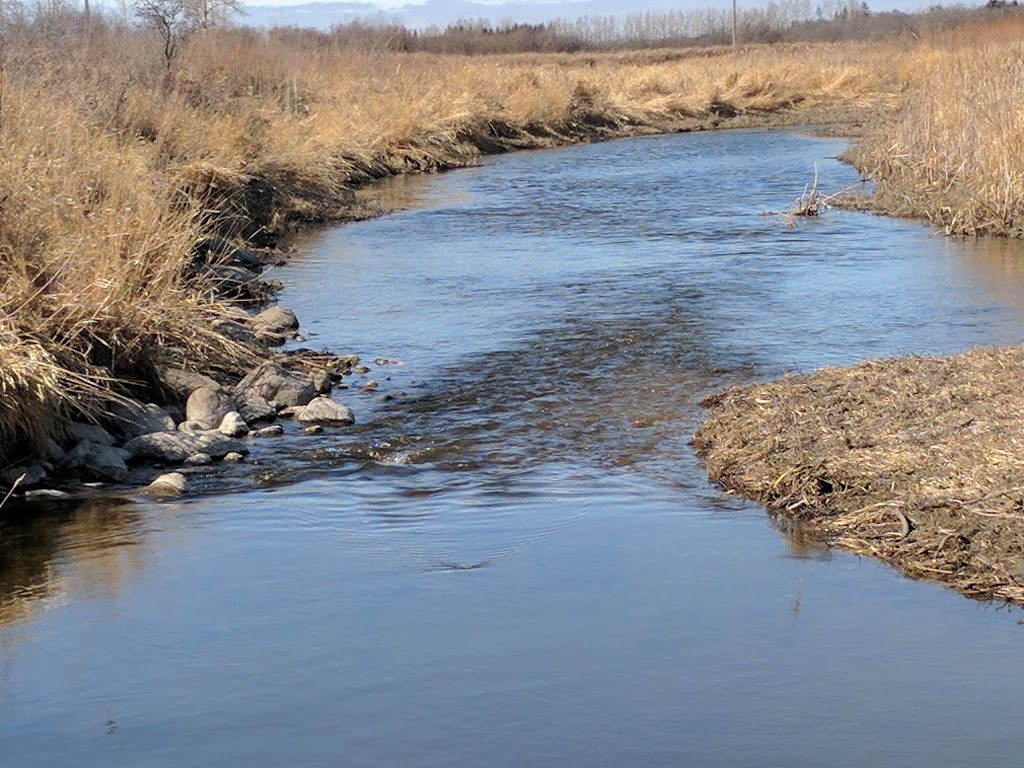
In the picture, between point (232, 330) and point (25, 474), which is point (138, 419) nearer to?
point (25, 474)

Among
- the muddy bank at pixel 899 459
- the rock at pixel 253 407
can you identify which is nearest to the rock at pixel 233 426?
the rock at pixel 253 407

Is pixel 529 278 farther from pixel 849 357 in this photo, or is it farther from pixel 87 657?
pixel 87 657

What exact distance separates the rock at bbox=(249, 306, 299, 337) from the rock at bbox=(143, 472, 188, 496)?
3.73 m

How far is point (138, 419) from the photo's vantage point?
8.84 meters

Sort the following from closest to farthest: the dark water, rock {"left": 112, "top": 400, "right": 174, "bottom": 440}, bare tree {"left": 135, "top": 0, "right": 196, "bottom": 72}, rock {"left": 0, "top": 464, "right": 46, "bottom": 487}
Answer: the dark water < rock {"left": 0, "top": 464, "right": 46, "bottom": 487} < rock {"left": 112, "top": 400, "right": 174, "bottom": 440} < bare tree {"left": 135, "top": 0, "right": 196, "bottom": 72}

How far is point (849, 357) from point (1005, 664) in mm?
5345

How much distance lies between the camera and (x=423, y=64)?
1390 inches

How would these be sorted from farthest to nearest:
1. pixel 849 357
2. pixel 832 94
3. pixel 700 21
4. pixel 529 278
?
pixel 700 21 < pixel 832 94 < pixel 529 278 < pixel 849 357

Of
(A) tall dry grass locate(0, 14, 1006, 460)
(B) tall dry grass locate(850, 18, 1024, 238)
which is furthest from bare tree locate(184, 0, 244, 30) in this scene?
(B) tall dry grass locate(850, 18, 1024, 238)

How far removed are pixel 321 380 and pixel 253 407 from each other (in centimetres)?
80

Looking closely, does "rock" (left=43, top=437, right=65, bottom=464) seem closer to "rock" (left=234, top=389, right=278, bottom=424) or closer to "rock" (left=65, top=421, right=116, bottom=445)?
"rock" (left=65, top=421, right=116, bottom=445)

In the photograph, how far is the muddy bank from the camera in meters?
6.07

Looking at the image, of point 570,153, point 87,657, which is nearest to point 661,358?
point 87,657

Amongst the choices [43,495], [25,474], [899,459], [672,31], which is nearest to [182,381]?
[25,474]
